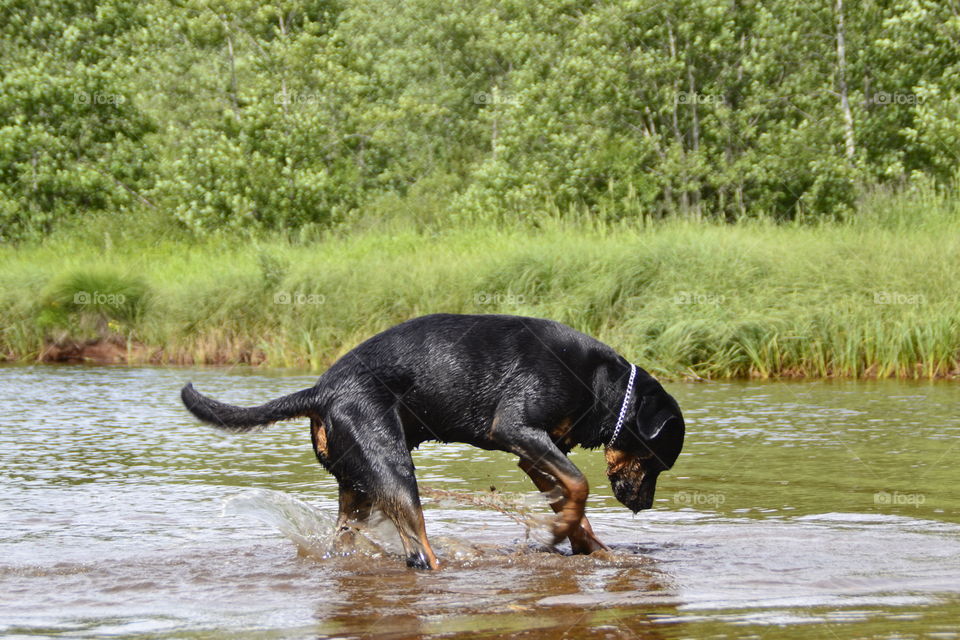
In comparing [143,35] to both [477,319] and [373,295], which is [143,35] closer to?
[373,295]

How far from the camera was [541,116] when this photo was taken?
30047 mm

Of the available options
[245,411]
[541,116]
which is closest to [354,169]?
[541,116]

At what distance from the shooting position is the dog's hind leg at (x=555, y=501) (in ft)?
19.0

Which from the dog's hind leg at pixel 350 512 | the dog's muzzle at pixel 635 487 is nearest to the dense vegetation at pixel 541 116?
the dog's muzzle at pixel 635 487

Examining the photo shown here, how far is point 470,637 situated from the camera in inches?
177

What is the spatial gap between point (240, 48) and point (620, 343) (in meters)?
Result: 25.5

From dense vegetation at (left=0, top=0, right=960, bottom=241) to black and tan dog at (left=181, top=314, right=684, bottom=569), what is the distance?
20.3 m

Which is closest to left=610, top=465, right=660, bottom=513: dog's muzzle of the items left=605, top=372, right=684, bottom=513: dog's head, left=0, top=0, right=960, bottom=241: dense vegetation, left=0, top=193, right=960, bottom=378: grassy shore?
left=605, top=372, right=684, bottom=513: dog's head

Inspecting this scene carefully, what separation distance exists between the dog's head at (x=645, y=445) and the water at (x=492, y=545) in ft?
1.06

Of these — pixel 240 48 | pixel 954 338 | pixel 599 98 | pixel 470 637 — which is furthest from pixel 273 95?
pixel 470 637

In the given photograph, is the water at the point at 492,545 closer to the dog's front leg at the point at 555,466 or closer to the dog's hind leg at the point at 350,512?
the dog's hind leg at the point at 350,512

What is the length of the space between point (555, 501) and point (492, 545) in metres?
0.79

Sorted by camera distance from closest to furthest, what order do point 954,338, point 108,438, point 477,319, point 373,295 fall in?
point 477,319
point 108,438
point 954,338
point 373,295

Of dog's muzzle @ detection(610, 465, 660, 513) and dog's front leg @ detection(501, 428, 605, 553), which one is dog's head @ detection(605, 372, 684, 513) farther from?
dog's front leg @ detection(501, 428, 605, 553)
